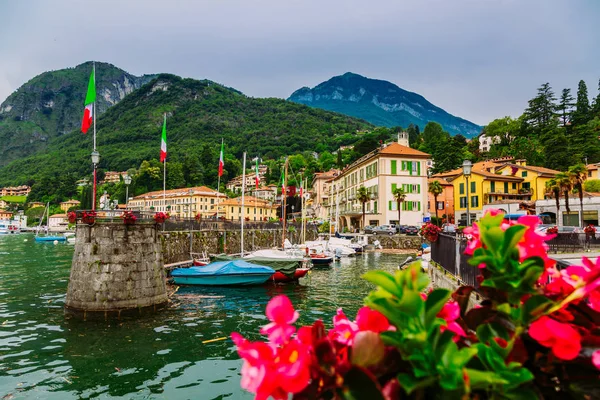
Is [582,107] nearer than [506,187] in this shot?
No

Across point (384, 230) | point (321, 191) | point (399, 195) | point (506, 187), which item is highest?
point (321, 191)

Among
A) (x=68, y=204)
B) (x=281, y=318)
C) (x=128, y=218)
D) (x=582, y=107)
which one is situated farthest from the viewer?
(x=68, y=204)

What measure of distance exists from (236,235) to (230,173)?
429 ft

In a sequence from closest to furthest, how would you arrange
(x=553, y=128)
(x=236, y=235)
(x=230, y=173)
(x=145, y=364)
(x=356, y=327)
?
1. (x=356, y=327)
2. (x=145, y=364)
3. (x=236, y=235)
4. (x=553, y=128)
5. (x=230, y=173)

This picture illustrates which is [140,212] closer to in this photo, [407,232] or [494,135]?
[407,232]

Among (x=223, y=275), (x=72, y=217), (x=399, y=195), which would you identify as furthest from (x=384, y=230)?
(x=72, y=217)

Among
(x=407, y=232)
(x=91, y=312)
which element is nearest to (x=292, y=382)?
(x=91, y=312)

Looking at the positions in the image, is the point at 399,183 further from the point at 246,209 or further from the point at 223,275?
the point at 246,209

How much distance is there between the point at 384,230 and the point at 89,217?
46.3 m

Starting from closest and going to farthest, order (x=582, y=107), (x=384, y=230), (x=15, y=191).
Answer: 1. (x=384, y=230)
2. (x=582, y=107)
3. (x=15, y=191)

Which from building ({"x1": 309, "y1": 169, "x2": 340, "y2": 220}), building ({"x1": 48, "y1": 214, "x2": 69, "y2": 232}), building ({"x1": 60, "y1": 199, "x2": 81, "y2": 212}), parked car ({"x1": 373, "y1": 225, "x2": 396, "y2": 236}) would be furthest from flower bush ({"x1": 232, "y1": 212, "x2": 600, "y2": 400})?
building ({"x1": 60, "y1": 199, "x2": 81, "y2": 212})

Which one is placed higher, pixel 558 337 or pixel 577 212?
pixel 577 212

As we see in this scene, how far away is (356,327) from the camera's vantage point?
1.25 meters

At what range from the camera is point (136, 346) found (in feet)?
37.7
